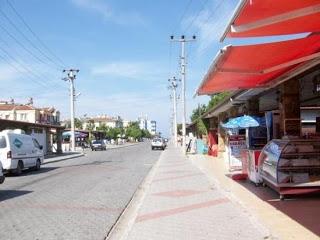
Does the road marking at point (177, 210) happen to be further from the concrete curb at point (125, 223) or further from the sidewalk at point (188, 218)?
the concrete curb at point (125, 223)

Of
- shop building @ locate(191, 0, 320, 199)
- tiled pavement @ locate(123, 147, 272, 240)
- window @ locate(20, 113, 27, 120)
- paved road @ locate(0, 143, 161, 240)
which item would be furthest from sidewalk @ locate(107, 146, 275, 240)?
window @ locate(20, 113, 27, 120)

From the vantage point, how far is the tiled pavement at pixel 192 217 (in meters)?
9.46

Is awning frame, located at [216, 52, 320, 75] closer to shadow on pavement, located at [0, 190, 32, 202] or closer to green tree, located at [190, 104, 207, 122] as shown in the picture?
shadow on pavement, located at [0, 190, 32, 202]

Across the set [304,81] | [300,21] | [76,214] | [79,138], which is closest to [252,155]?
[304,81]

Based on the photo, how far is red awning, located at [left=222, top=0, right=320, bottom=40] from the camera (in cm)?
671

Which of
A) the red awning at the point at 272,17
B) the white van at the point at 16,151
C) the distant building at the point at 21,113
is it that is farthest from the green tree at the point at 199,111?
the red awning at the point at 272,17

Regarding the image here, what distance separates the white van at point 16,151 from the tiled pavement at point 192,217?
9974 mm

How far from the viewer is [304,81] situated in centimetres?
1745

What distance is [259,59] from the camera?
1097 cm

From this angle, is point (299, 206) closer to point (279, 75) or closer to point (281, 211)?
point (281, 211)

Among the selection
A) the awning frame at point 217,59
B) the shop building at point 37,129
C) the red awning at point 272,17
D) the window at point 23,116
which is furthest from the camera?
the window at point 23,116

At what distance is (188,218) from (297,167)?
3.23 meters

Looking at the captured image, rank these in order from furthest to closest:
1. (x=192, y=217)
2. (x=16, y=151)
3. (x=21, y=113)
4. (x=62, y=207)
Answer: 1. (x=21, y=113)
2. (x=16, y=151)
3. (x=62, y=207)
4. (x=192, y=217)

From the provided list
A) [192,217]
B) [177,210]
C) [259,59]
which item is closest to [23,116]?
[177,210]
